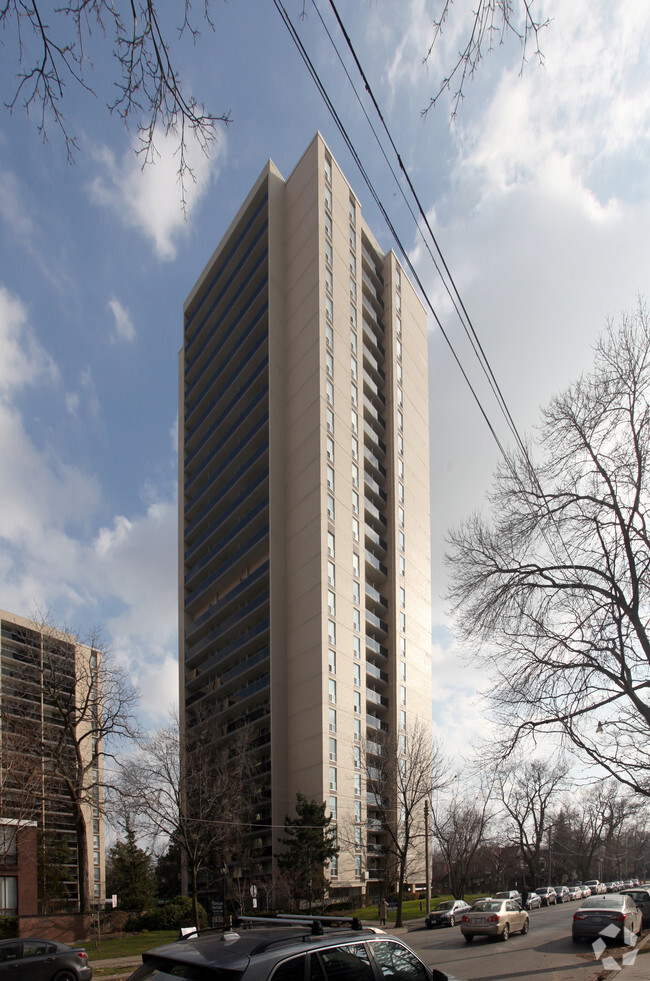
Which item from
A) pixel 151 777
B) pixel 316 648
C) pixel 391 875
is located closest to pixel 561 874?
pixel 391 875

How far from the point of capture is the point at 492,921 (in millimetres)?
24516

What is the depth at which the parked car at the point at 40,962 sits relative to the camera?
1523 centimetres

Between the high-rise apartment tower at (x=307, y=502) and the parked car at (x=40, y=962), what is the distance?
116 ft

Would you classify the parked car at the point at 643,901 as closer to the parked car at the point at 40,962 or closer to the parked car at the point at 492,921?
the parked car at the point at 492,921

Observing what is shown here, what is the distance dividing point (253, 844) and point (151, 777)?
20.9m

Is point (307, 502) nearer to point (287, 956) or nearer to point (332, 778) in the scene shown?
→ point (332, 778)

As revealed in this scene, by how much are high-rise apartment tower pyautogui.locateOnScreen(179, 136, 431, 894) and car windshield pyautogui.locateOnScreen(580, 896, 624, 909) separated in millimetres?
28230

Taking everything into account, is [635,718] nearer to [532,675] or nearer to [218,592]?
[532,675]

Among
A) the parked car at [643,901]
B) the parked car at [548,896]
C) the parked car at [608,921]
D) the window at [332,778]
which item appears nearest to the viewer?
the parked car at [608,921]

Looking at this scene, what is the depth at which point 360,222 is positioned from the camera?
237 ft

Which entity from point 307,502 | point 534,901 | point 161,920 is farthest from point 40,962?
point 534,901

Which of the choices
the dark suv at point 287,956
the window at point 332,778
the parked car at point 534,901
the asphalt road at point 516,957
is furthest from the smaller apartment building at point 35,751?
the parked car at point 534,901

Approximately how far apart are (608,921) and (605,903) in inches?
68.8

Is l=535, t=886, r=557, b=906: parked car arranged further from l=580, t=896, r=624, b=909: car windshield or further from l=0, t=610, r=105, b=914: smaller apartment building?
l=0, t=610, r=105, b=914: smaller apartment building
